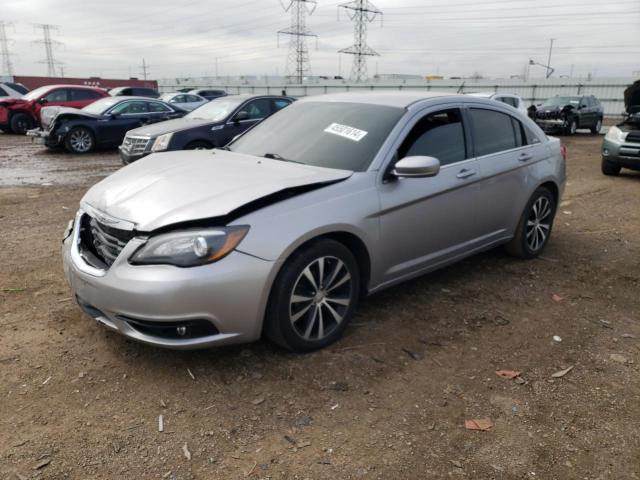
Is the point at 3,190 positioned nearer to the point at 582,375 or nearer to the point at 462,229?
the point at 462,229

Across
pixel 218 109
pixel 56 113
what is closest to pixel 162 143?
pixel 218 109

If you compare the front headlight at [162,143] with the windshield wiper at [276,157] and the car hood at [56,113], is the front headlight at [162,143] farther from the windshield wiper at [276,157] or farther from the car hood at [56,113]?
the windshield wiper at [276,157]

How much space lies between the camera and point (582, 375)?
3.18m

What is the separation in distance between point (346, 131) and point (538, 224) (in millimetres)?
2497

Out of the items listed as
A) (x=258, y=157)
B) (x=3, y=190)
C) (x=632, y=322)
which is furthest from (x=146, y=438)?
(x=3, y=190)

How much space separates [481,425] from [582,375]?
927mm

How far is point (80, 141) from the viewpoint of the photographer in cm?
1320

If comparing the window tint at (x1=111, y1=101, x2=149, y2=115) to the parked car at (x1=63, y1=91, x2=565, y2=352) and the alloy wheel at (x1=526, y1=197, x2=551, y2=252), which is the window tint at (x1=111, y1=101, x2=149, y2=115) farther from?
the alloy wheel at (x1=526, y1=197, x2=551, y2=252)

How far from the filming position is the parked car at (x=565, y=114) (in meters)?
19.9

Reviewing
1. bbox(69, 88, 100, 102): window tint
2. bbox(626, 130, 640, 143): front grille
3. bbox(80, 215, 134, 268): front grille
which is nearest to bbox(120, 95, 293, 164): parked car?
bbox(80, 215, 134, 268): front grille

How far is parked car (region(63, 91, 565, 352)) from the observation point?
2.80 m

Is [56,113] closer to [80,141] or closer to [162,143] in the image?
[80,141]

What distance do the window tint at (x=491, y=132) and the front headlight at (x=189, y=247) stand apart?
248 centimetres

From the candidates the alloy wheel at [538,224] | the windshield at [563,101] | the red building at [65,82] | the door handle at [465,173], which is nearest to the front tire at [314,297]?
the door handle at [465,173]
